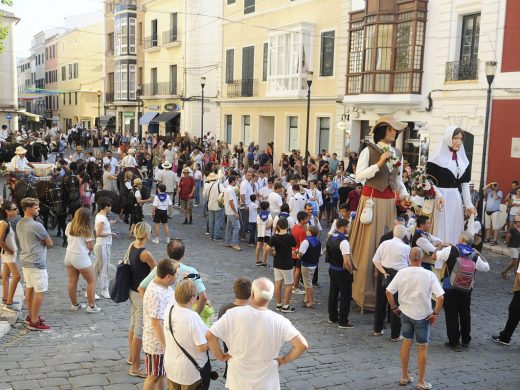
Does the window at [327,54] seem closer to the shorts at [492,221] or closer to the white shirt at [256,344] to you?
the shorts at [492,221]

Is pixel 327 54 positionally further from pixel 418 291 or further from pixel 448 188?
pixel 418 291

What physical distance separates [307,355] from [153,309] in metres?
2.75

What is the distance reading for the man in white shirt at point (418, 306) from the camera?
20.9ft

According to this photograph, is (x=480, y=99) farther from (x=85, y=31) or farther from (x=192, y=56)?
(x=85, y=31)

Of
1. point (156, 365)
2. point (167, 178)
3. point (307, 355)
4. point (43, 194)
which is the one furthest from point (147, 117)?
point (156, 365)

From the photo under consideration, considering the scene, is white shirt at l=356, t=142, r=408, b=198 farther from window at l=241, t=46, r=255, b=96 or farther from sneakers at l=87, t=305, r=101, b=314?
window at l=241, t=46, r=255, b=96

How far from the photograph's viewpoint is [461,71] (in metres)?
18.2

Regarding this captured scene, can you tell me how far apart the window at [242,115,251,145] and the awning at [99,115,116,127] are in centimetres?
2295

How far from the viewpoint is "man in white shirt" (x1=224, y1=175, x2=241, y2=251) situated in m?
13.2

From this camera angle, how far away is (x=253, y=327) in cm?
429

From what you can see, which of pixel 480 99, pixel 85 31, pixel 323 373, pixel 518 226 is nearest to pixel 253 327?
pixel 323 373

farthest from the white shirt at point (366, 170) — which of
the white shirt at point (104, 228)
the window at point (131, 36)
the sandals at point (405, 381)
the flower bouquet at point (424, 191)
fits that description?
the window at point (131, 36)

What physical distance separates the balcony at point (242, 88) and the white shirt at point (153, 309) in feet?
80.9

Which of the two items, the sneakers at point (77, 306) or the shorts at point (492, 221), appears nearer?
the sneakers at point (77, 306)
